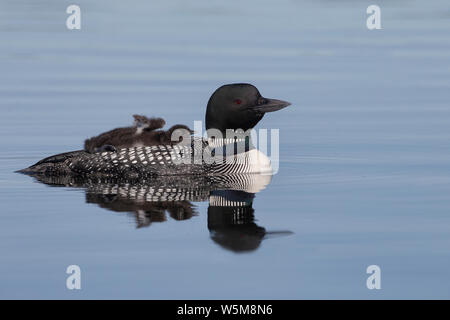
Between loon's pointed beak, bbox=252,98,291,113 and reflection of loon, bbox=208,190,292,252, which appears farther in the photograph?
loon's pointed beak, bbox=252,98,291,113

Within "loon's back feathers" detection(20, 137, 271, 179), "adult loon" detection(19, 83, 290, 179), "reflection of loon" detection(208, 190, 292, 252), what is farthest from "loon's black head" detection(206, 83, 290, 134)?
"reflection of loon" detection(208, 190, 292, 252)

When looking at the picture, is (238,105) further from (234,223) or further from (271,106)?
(234,223)

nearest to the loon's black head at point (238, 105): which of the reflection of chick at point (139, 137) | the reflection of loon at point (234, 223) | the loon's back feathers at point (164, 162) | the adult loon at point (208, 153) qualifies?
the adult loon at point (208, 153)

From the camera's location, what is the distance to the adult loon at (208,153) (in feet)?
25.9

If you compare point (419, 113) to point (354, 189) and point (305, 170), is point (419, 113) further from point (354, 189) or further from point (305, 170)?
point (354, 189)

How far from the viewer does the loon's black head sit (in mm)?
7941

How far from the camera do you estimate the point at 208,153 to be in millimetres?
8008

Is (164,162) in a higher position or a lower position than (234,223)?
higher

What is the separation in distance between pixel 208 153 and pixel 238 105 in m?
0.42

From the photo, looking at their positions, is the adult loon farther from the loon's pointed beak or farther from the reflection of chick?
the reflection of chick

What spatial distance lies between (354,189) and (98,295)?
293 cm

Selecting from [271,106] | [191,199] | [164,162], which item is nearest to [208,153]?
[164,162]

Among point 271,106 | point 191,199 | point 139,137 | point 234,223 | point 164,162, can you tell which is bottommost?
point 234,223

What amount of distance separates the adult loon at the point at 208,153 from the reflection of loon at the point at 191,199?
10 centimetres
